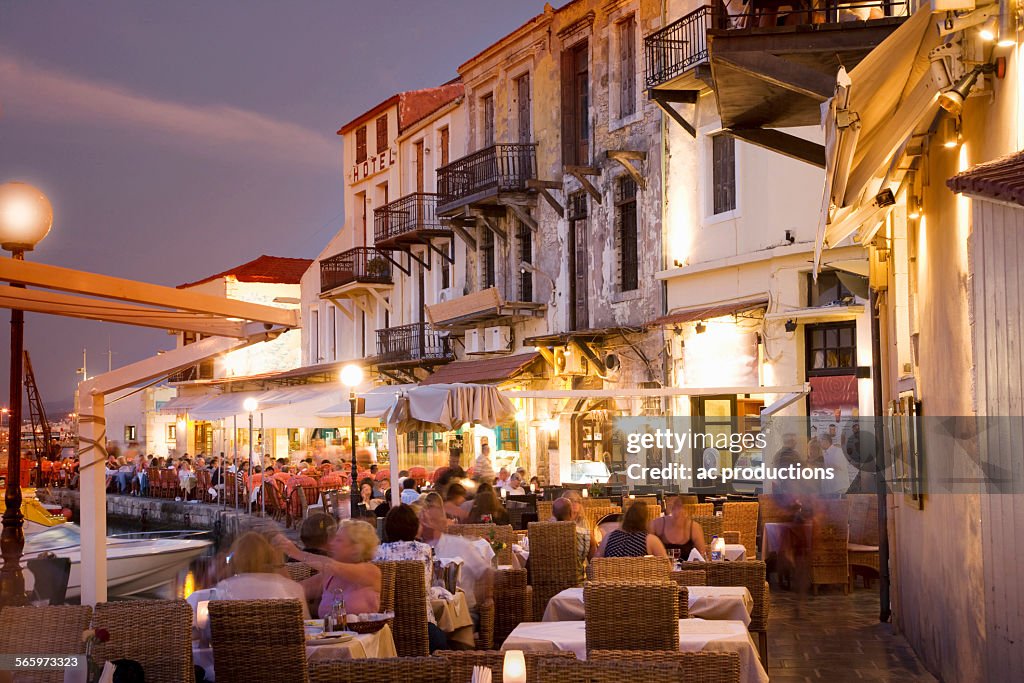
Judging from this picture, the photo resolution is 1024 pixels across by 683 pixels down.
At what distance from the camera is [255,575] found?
6.93 m

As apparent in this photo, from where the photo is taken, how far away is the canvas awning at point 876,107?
20.1ft

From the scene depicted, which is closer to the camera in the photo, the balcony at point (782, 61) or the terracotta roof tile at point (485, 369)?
the balcony at point (782, 61)

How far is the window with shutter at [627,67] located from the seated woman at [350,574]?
16544 mm

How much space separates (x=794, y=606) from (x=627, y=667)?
9238mm

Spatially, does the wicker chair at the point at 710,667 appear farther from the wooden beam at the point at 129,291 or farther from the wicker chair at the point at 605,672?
the wooden beam at the point at 129,291

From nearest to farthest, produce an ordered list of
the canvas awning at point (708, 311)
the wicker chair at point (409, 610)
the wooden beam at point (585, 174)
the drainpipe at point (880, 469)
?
1. the wicker chair at point (409, 610)
2. the drainpipe at point (880, 469)
3. the canvas awning at point (708, 311)
4. the wooden beam at point (585, 174)

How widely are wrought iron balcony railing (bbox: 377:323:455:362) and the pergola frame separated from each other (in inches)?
888

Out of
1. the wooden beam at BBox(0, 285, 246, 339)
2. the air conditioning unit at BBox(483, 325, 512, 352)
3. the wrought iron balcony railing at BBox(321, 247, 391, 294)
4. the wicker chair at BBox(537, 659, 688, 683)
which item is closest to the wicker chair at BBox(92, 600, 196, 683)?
the wooden beam at BBox(0, 285, 246, 339)

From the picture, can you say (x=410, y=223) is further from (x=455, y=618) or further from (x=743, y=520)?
(x=455, y=618)

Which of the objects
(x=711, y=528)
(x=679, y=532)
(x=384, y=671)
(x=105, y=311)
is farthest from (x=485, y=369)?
(x=384, y=671)

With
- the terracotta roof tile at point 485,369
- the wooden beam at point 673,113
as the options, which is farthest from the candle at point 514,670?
the terracotta roof tile at point 485,369

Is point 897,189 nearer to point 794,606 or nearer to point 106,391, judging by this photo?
point 794,606

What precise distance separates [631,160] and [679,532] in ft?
42.2

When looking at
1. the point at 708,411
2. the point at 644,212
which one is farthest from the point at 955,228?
the point at 644,212
